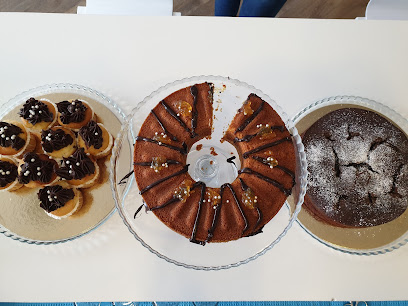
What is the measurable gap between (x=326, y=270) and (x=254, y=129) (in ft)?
1.87

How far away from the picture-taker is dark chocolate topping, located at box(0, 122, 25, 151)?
1.19 meters

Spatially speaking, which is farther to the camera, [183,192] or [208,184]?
[208,184]

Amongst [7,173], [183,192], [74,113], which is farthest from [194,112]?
[7,173]

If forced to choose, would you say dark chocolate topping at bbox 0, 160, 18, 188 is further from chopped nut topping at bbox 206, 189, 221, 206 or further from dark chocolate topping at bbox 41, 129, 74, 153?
chopped nut topping at bbox 206, 189, 221, 206

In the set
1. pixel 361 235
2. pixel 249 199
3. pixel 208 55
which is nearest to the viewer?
pixel 249 199

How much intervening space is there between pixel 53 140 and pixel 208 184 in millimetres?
535

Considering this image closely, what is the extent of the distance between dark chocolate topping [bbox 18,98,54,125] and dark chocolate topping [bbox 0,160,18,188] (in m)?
0.16

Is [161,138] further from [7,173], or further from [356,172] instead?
[356,172]

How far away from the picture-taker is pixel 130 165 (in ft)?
3.99

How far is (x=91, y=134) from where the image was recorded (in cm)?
120

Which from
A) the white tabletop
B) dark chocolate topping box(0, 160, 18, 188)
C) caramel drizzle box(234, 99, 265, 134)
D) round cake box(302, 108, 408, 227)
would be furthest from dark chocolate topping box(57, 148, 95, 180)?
round cake box(302, 108, 408, 227)

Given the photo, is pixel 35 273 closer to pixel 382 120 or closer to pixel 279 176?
pixel 279 176

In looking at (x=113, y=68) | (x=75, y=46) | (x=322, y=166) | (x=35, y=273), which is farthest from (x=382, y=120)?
(x=35, y=273)

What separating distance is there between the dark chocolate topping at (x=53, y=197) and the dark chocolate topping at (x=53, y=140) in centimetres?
13
